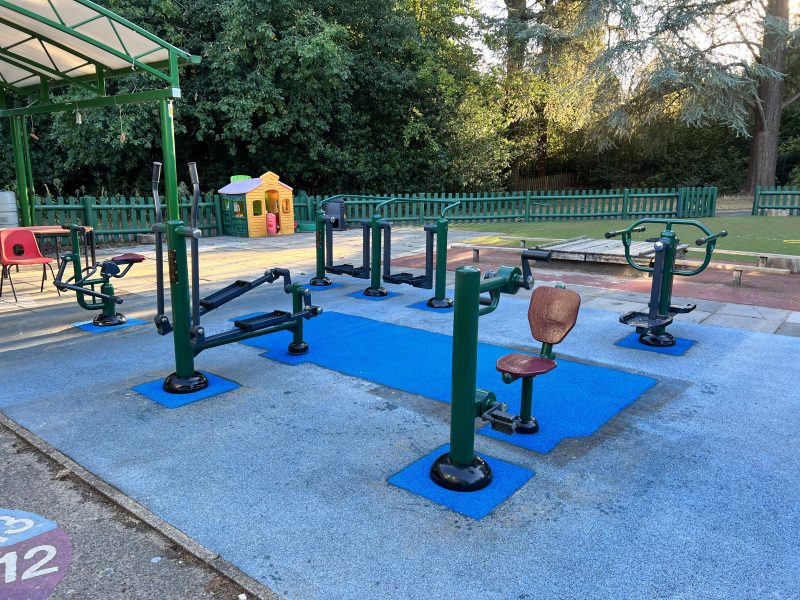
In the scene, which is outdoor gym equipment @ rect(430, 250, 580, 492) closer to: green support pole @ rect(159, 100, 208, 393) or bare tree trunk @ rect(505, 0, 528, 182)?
green support pole @ rect(159, 100, 208, 393)

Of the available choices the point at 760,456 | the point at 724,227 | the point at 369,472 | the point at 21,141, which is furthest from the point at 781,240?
the point at 21,141

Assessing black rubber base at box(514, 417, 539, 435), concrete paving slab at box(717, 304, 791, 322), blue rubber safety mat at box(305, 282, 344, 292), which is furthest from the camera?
blue rubber safety mat at box(305, 282, 344, 292)

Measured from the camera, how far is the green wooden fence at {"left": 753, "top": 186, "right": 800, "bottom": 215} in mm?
19333

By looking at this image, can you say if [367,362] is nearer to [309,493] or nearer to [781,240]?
[309,493]

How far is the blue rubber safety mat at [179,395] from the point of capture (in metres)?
4.39

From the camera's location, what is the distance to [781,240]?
12750 mm

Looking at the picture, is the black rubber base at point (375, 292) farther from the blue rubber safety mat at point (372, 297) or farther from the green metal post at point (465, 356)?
the green metal post at point (465, 356)

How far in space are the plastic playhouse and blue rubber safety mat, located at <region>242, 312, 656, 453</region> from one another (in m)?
8.78

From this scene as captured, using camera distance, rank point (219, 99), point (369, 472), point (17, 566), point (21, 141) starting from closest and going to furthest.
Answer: point (17, 566), point (369, 472), point (21, 141), point (219, 99)

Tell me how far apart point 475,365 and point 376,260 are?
16.6 feet

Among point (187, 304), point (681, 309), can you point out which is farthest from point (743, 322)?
point (187, 304)

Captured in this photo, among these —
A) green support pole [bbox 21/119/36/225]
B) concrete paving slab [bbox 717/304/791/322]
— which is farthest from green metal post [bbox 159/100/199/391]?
green support pole [bbox 21/119/36/225]

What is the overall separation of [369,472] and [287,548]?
773mm

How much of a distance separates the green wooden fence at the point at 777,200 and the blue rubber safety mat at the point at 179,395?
20.0 m
